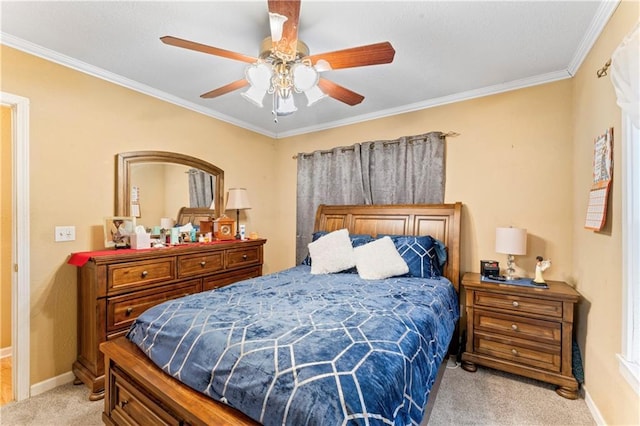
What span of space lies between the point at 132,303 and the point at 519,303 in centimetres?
321

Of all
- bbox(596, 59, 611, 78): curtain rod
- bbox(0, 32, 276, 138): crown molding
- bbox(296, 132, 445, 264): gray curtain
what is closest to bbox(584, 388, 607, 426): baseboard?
bbox(296, 132, 445, 264): gray curtain

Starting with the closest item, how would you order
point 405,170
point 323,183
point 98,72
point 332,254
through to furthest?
point 98,72 < point 332,254 < point 405,170 < point 323,183

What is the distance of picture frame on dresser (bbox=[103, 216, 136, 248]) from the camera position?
8.47 ft

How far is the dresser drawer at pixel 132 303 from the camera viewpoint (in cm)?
229

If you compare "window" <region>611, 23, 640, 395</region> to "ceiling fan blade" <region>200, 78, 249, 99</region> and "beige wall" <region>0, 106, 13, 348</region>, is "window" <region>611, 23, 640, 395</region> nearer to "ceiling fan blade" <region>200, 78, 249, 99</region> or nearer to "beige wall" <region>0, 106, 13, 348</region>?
"ceiling fan blade" <region>200, 78, 249, 99</region>

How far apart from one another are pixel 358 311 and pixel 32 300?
2.53 metres

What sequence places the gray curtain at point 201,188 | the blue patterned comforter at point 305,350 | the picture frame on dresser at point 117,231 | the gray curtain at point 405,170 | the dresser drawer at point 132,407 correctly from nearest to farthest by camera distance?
the blue patterned comforter at point 305,350
the dresser drawer at point 132,407
the picture frame on dresser at point 117,231
the gray curtain at point 405,170
the gray curtain at point 201,188

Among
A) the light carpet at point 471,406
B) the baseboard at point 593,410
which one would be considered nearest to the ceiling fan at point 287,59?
the light carpet at point 471,406

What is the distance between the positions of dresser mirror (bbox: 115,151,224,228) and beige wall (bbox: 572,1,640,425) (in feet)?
12.0

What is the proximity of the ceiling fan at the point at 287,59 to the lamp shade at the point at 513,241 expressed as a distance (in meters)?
1.87

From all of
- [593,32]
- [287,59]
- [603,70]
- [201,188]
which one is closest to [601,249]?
[603,70]

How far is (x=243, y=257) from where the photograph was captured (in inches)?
136

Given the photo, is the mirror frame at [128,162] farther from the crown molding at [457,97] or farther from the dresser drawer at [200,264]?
the crown molding at [457,97]

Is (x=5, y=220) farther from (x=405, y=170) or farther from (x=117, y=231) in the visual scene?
(x=405, y=170)
